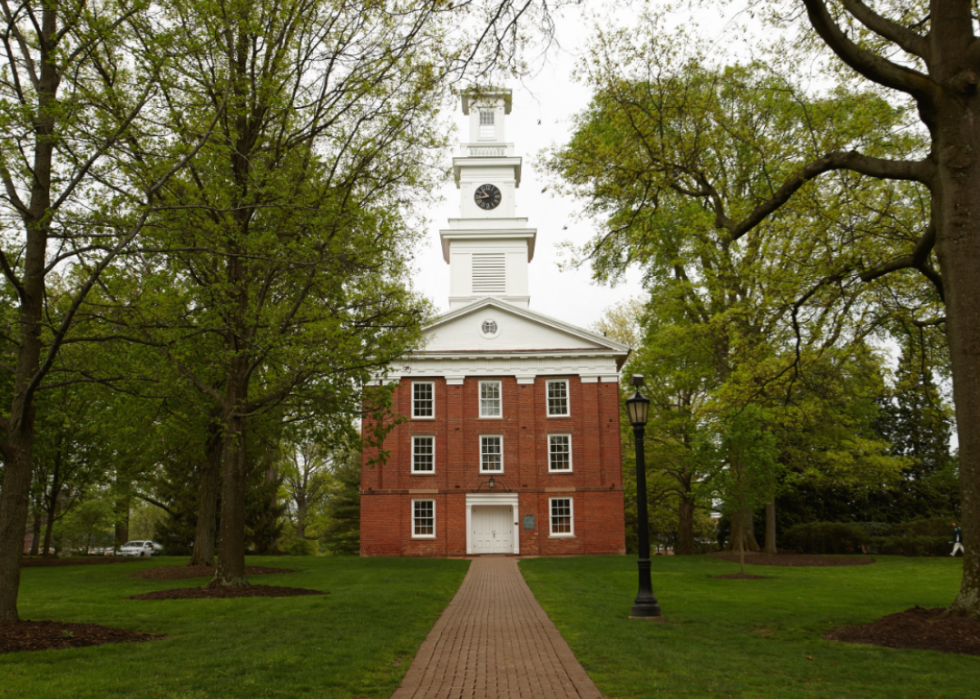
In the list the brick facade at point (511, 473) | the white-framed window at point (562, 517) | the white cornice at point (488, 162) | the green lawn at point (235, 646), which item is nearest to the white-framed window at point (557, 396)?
the brick facade at point (511, 473)

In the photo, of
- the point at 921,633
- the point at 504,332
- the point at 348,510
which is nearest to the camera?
the point at 921,633

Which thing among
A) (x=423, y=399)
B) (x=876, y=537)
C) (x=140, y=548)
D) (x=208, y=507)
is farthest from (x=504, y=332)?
(x=140, y=548)

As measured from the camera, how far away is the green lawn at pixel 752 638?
23.9ft

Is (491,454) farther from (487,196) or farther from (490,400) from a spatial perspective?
(487,196)

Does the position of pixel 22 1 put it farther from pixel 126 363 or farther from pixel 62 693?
pixel 62 693

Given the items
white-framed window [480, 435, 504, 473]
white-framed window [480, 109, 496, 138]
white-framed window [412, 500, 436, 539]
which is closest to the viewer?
white-framed window [412, 500, 436, 539]

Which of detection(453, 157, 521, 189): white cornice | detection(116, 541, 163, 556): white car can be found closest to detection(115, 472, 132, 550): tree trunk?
detection(116, 541, 163, 556): white car

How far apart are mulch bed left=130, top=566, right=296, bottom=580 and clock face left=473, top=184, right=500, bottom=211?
74.3 ft

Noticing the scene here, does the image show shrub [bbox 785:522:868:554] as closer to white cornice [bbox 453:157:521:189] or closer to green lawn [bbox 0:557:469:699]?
white cornice [bbox 453:157:521:189]

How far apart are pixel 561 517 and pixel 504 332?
28.9 ft

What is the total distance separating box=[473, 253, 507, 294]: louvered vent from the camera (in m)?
38.9

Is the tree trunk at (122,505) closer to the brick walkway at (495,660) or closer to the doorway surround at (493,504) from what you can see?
the doorway surround at (493,504)

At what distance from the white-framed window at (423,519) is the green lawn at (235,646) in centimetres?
1699

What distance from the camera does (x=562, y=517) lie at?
35156 millimetres
